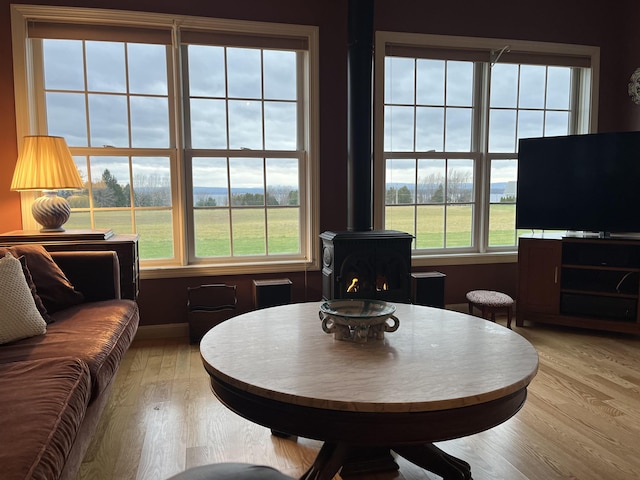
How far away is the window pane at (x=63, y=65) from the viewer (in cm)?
334

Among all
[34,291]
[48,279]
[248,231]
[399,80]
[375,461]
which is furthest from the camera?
[399,80]

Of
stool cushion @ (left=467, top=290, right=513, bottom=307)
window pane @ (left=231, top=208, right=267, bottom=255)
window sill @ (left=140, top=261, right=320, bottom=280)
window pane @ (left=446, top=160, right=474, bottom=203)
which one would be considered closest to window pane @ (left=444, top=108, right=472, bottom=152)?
window pane @ (left=446, top=160, right=474, bottom=203)

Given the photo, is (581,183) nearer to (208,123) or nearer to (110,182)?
(208,123)

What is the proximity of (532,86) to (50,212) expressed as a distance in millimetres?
4092

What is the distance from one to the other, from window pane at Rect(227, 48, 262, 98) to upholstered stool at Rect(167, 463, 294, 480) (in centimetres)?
310

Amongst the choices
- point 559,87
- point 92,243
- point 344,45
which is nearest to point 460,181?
point 559,87

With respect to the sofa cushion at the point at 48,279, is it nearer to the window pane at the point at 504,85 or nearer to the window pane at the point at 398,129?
the window pane at the point at 398,129

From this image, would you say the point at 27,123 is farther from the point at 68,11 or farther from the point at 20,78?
the point at 68,11

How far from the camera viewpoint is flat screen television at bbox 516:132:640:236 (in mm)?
3574

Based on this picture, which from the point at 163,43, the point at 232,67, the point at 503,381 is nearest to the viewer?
the point at 503,381

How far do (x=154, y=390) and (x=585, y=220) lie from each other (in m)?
3.41

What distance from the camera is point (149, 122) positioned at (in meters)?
3.52

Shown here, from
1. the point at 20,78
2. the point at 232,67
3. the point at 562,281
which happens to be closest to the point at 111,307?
the point at 20,78

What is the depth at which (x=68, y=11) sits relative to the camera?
3.22m
